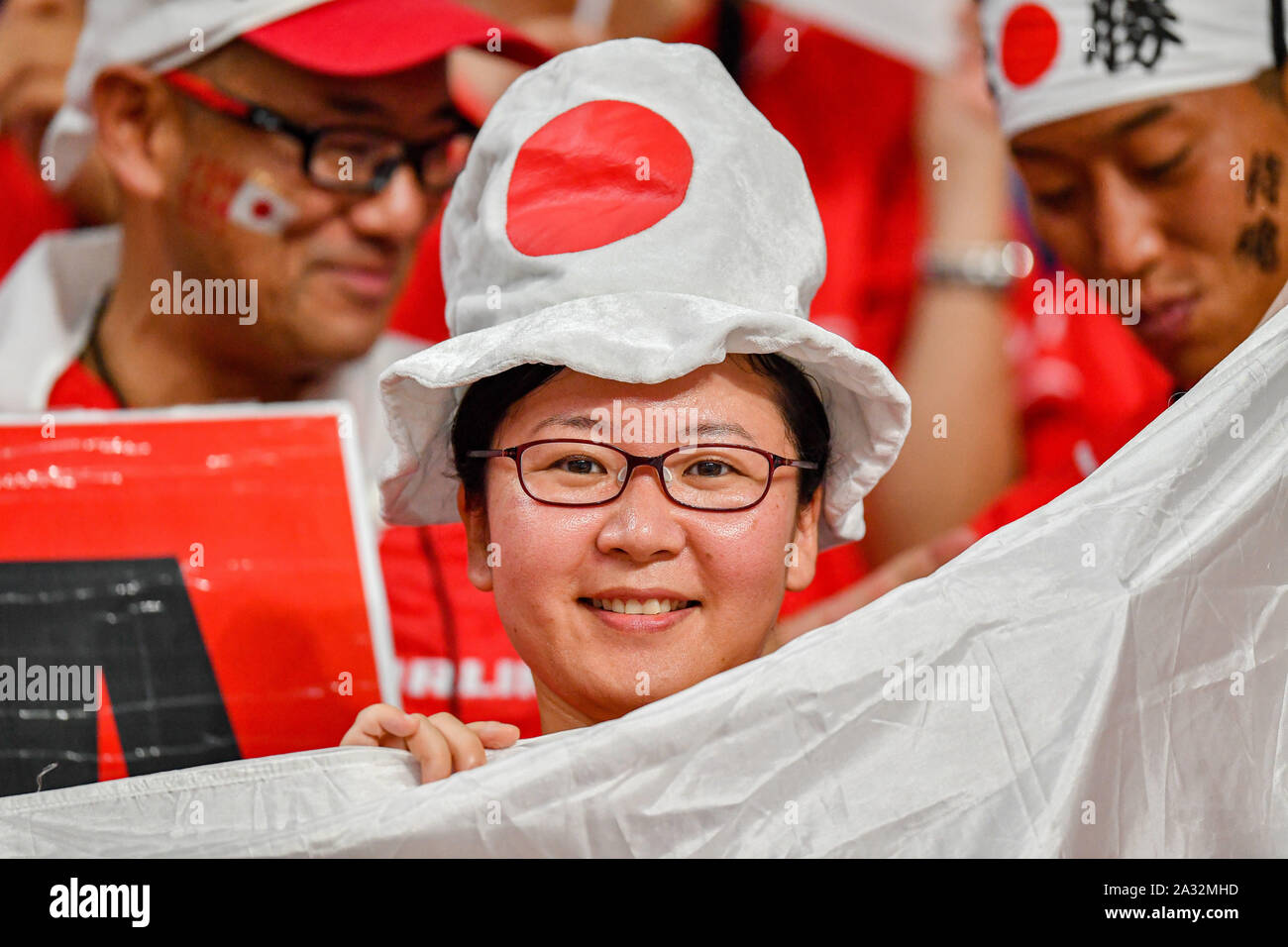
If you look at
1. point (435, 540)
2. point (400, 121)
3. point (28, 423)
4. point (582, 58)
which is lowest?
point (435, 540)

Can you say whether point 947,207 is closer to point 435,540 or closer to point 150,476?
point 435,540

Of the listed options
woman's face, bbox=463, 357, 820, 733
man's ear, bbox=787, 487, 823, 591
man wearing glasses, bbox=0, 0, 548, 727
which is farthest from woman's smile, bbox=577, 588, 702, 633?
man wearing glasses, bbox=0, 0, 548, 727

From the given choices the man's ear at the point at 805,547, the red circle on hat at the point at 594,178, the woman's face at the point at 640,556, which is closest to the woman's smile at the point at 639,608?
the woman's face at the point at 640,556

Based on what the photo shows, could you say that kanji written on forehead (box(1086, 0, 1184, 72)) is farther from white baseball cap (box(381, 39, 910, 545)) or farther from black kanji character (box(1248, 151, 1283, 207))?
white baseball cap (box(381, 39, 910, 545))

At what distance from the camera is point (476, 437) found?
1114mm

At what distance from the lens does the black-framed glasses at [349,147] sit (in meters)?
1.71

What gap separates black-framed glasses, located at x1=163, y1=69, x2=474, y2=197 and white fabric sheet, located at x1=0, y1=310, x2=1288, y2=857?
3.23 ft

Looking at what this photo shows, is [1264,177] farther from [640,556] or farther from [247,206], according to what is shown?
[247,206]

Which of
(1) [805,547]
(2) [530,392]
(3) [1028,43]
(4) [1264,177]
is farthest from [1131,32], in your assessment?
(2) [530,392]

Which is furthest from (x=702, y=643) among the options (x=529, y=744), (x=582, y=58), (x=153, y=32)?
(x=153, y=32)

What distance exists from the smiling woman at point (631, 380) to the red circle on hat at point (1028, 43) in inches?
29.8

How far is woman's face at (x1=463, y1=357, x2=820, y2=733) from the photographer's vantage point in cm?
101

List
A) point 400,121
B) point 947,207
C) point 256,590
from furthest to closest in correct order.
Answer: point 947,207 → point 400,121 → point 256,590
